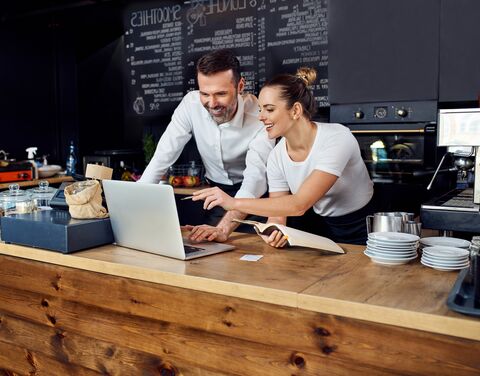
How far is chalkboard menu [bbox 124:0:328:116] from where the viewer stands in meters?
4.18

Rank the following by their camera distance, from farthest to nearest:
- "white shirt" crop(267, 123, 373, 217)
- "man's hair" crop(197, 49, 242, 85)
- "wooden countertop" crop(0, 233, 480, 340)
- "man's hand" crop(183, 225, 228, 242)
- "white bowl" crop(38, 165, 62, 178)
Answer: "white bowl" crop(38, 165, 62, 178) < "man's hair" crop(197, 49, 242, 85) < "white shirt" crop(267, 123, 373, 217) < "man's hand" crop(183, 225, 228, 242) < "wooden countertop" crop(0, 233, 480, 340)

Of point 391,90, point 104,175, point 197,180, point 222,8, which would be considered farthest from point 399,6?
point 104,175

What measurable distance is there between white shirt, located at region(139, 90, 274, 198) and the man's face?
0.22 m

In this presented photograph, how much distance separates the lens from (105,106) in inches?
216

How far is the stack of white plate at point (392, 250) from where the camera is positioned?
5.51ft

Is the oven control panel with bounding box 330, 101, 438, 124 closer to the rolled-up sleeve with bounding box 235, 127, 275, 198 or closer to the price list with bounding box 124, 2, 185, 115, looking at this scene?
the rolled-up sleeve with bounding box 235, 127, 275, 198

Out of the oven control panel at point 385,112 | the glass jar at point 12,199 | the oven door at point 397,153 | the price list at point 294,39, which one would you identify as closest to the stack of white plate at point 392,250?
the glass jar at point 12,199

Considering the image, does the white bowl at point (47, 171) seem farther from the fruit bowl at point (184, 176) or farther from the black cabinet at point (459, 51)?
the black cabinet at point (459, 51)

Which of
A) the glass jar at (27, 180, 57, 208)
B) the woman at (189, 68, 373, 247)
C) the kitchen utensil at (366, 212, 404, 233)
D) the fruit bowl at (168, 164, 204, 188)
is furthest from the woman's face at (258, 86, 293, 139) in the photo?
the fruit bowl at (168, 164, 204, 188)

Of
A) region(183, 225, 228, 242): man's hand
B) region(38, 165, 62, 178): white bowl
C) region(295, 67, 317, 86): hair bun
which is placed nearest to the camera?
region(183, 225, 228, 242): man's hand

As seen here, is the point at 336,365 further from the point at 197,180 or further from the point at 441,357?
the point at 197,180

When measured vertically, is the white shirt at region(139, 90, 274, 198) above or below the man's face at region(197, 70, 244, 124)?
below

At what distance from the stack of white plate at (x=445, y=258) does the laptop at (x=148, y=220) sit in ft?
2.17

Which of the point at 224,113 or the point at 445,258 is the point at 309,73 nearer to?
the point at 224,113
